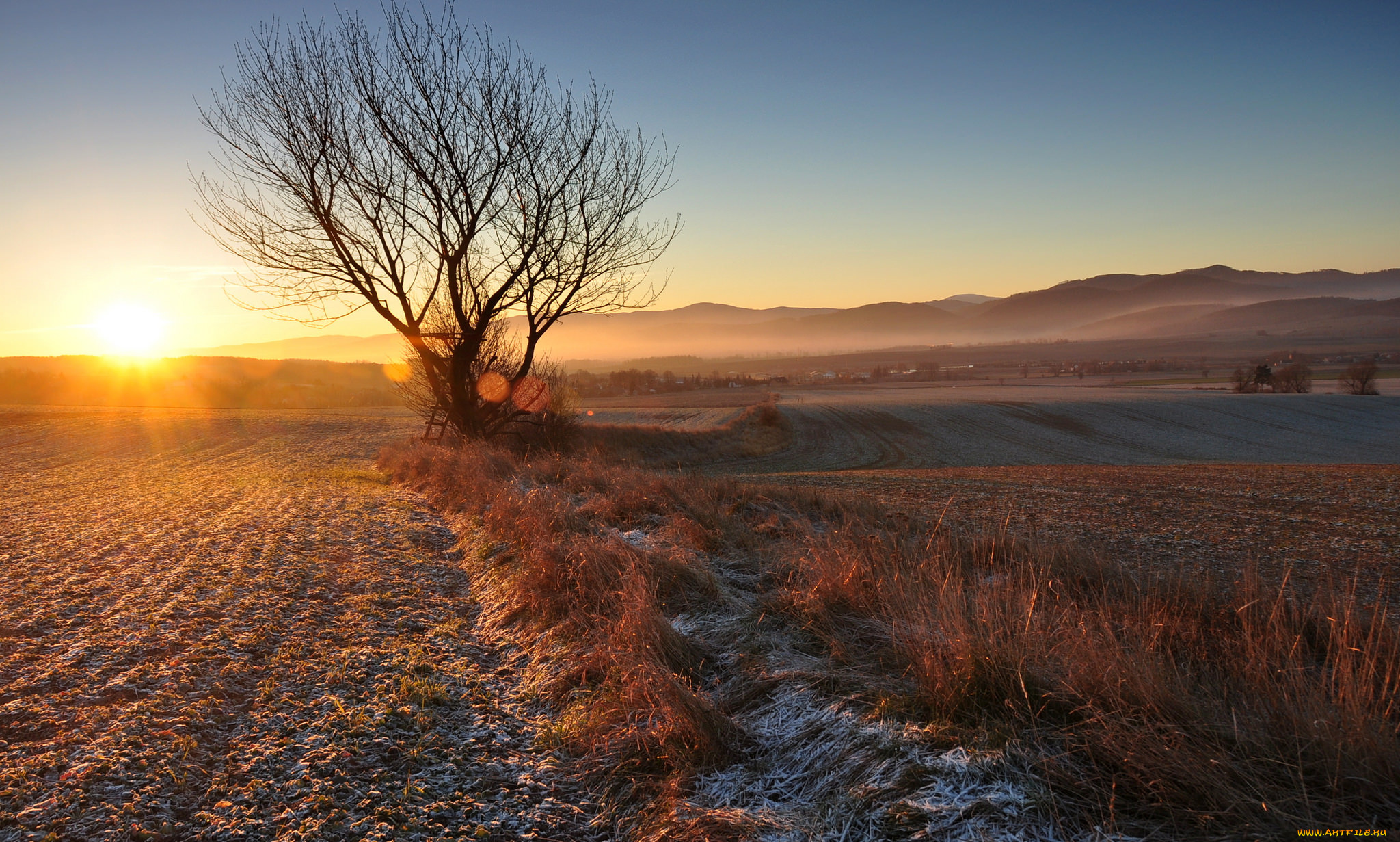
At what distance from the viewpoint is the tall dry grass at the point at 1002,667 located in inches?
98.8

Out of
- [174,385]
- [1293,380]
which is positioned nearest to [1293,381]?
[1293,380]

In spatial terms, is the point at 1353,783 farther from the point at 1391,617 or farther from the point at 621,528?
the point at 621,528

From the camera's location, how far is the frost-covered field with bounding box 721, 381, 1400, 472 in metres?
36.2

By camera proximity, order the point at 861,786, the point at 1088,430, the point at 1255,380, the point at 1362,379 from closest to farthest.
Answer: the point at 861,786 < the point at 1088,430 < the point at 1362,379 < the point at 1255,380

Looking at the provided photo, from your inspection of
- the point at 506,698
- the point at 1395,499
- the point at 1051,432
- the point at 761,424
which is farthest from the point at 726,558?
the point at 1051,432

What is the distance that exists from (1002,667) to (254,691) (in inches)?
181

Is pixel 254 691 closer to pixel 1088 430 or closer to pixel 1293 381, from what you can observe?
pixel 1088 430

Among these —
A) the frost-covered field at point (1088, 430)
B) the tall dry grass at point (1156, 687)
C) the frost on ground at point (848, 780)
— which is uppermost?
the tall dry grass at point (1156, 687)

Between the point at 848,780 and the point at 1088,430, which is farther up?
the point at 848,780

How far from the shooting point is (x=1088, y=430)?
45812 millimetres

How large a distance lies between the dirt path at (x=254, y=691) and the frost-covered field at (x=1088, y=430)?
2519 centimetres

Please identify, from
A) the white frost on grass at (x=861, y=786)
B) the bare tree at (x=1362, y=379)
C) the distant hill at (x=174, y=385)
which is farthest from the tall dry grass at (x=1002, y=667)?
the bare tree at (x=1362, y=379)

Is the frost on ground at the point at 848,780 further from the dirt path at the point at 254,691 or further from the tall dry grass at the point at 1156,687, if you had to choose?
the dirt path at the point at 254,691

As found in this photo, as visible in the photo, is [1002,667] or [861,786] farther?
[1002,667]
